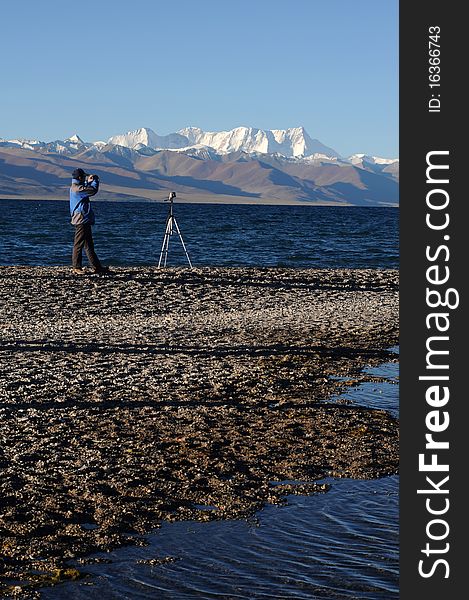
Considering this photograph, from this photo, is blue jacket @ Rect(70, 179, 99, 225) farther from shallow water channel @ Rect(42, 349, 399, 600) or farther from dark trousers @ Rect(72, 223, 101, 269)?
shallow water channel @ Rect(42, 349, 399, 600)

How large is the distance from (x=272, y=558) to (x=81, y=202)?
16092 mm

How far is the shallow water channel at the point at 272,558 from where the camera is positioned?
577 cm

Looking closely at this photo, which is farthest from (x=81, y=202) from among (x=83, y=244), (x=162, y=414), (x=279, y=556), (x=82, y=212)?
(x=279, y=556)

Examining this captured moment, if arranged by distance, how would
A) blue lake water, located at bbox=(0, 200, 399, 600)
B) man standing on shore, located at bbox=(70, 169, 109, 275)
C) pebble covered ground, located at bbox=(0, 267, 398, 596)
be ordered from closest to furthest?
1. blue lake water, located at bbox=(0, 200, 399, 600)
2. pebble covered ground, located at bbox=(0, 267, 398, 596)
3. man standing on shore, located at bbox=(70, 169, 109, 275)

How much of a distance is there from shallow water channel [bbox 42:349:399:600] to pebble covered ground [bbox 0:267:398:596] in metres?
0.19

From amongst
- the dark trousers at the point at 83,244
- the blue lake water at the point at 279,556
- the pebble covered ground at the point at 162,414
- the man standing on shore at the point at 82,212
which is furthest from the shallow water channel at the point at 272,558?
the dark trousers at the point at 83,244

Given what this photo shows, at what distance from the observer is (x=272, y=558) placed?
6289mm

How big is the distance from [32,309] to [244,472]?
31.8 feet

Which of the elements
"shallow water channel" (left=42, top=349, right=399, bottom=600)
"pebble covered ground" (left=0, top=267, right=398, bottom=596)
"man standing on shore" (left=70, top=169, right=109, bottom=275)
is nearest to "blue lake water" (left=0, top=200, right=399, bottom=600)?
"shallow water channel" (left=42, top=349, right=399, bottom=600)

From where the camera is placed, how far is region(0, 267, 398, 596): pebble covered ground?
6984 millimetres

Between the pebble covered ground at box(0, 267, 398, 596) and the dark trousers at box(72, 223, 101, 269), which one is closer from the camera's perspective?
the pebble covered ground at box(0, 267, 398, 596)

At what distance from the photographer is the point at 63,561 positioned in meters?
6.07

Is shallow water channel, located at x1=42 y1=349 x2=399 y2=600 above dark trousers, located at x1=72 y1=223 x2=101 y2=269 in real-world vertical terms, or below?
below

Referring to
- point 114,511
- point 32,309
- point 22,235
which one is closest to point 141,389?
point 114,511
